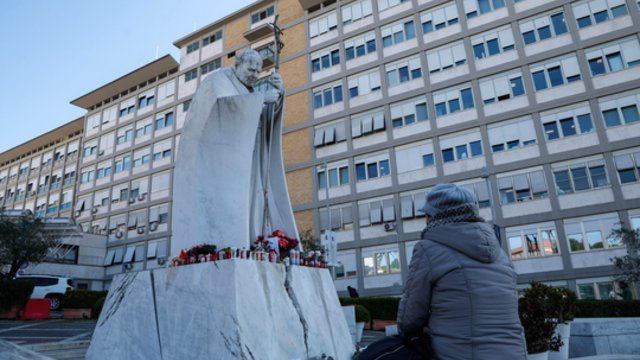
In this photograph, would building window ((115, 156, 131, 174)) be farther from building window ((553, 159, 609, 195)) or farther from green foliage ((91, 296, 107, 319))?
building window ((553, 159, 609, 195))

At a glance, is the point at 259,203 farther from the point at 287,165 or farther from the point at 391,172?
the point at 287,165

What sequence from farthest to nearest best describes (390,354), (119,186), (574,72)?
(119,186) → (574,72) → (390,354)

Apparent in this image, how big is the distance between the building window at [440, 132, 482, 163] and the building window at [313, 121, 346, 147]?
6891mm

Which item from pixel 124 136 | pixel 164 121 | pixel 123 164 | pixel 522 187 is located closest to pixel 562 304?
pixel 522 187

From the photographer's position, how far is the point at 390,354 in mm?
1930

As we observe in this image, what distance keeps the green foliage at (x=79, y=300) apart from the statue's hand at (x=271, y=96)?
60.4ft

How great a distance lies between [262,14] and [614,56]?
26.0 meters

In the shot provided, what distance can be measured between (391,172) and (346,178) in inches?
125

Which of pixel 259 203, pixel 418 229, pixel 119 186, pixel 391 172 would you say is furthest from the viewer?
pixel 119 186

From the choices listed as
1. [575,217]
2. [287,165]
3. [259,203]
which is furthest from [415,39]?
[259,203]

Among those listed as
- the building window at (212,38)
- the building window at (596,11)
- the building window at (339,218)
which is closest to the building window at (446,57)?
the building window at (596,11)

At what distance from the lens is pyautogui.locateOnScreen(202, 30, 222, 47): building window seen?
39184 mm

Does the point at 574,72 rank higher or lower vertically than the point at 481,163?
higher

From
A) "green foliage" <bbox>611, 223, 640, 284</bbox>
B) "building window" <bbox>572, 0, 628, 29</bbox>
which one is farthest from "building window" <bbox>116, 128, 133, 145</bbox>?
"green foliage" <bbox>611, 223, 640, 284</bbox>
